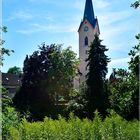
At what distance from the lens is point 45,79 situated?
41938mm

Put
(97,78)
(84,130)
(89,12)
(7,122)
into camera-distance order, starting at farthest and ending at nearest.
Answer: (89,12)
(97,78)
(7,122)
(84,130)

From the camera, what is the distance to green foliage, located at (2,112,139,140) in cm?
582

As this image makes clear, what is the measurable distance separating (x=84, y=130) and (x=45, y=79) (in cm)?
3578

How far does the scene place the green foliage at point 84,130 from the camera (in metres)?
5.82

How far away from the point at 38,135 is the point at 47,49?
1490 inches

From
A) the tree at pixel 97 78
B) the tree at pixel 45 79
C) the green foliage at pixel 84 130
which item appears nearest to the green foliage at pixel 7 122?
the green foliage at pixel 84 130

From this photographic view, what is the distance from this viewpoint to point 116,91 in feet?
26.8

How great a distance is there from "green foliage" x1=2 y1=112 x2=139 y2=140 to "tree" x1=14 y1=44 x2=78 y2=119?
2858 cm

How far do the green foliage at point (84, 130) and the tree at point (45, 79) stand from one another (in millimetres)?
28576

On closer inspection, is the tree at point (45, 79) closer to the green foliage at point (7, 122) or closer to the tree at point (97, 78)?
the tree at point (97, 78)

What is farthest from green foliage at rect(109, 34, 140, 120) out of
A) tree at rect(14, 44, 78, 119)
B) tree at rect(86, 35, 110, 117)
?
tree at rect(14, 44, 78, 119)

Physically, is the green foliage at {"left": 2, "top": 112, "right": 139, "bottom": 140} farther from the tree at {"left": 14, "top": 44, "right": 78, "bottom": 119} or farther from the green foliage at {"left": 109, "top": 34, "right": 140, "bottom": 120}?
the tree at {"left": 14, "top": 44, "right": 78, "bottom": 119}

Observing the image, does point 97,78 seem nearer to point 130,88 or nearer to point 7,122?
point 7,122

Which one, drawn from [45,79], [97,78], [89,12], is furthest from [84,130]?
[89,12]
